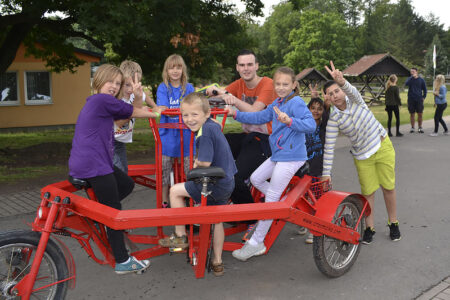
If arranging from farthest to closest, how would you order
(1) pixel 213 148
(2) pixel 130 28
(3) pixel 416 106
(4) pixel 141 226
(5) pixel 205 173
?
(3) pixel 416 106, (2) pixel 130 28, (1) pixel 213 148, (5) pixel 205 173, (4) pixel 141 226

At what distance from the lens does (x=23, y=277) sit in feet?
9.54

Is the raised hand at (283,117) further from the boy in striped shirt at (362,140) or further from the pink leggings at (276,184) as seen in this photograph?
the boy in striped shirt at (362,140)

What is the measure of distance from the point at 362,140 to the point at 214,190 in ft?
5.83

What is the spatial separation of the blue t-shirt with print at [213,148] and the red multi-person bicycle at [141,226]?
301 millimetres

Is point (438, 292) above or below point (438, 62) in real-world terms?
below

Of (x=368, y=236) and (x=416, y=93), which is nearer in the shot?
(x=368, y=236)

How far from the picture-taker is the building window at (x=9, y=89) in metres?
18.2

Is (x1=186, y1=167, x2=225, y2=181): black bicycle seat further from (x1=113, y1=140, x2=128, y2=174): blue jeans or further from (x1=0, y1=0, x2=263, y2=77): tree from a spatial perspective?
(x1=0, y1=0, x2=263, y2=77): tree

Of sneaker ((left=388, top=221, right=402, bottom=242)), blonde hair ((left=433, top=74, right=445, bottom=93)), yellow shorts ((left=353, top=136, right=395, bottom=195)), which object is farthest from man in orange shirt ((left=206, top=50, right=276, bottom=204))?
blonde hair ((left=433, top=74, right=445, bottom=93))

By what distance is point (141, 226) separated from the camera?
2947mm

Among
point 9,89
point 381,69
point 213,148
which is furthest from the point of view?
point 381,69

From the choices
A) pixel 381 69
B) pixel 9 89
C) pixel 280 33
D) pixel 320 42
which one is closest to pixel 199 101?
pixel 9 89

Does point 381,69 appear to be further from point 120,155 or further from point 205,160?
point 205,160

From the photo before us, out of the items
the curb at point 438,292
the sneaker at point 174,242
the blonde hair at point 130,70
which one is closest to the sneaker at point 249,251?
the sneaker at point 174,242
